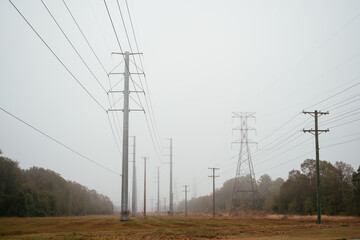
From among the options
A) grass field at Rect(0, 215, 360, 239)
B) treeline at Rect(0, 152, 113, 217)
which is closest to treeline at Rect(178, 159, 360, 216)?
grass field at Rect(0, 215, 360, 239)

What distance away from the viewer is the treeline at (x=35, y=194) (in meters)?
59.5

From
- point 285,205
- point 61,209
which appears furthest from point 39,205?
point 285,205

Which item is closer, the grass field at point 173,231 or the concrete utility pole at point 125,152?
the grass field at point 173,231

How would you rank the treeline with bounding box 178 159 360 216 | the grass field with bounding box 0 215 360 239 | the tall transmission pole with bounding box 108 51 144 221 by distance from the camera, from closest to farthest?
1. the grass field with bounding box 0 215 360 239
2. the tall transmission pole with bounding box 108 51 144 221
3. the treeline with bounding box 178 159 360 216

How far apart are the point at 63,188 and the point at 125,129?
60139 mm

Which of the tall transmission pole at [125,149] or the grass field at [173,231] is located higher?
the tall transmission pole at [125,149]

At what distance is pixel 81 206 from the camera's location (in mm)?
106625

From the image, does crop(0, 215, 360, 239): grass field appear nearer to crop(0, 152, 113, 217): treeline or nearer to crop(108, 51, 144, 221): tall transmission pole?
crop(108, 51, 144, 221): tall transmission pole

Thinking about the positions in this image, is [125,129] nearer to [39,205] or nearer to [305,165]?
[39,205]

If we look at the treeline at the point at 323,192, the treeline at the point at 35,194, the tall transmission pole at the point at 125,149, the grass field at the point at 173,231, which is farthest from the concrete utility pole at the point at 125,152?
the treeline at the point at 323,192

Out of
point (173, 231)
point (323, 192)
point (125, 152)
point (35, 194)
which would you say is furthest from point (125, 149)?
point (323, 192)

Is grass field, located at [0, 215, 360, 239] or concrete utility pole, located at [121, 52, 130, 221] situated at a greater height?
concrete utility pole, located at [121, 52, 130, 221]

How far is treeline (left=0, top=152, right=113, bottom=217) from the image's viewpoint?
195 feet

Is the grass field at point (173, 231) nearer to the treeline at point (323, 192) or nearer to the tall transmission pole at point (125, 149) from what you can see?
the tall transmission pole at point (125, 149)
